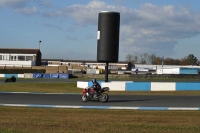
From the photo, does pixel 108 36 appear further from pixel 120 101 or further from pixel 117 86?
pixel 120 101

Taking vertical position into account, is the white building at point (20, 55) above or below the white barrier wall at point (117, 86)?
above

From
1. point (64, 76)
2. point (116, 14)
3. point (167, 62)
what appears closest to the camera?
point (116, 14)

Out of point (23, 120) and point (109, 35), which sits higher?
point (109, 35)

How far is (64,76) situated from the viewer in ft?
207

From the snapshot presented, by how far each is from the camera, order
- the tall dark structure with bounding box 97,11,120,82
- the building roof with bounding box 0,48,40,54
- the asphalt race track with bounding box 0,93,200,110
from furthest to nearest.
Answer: the building roof with bounding box 0,48,40,54, the tall dark structure with bounding box 97,11,120,82, the asphalt race track with bounding box 0,93,200,110

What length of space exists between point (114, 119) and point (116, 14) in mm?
17490

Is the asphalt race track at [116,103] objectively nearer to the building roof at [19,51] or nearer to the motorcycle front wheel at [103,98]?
the motorcycle front wheel at [103,98]

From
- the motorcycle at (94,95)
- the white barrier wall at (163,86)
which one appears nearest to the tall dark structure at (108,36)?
the white barrier wall at (163,86)

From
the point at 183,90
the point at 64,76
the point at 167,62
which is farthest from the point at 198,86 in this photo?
the point at 167,62

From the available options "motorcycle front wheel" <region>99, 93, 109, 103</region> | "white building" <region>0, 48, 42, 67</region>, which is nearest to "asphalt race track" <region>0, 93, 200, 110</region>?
Result: "motorcycle front wheel" <region>99, 93, 109, 103</region>

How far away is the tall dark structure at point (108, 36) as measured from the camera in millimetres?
28625

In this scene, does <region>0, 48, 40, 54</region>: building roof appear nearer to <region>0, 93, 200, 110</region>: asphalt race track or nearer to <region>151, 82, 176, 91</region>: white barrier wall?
<region>151, 82, 176, 91</region>: white barrier wall

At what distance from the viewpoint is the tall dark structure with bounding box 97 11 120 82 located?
28625 mm

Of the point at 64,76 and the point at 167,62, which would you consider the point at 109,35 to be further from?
the point at 167,62
